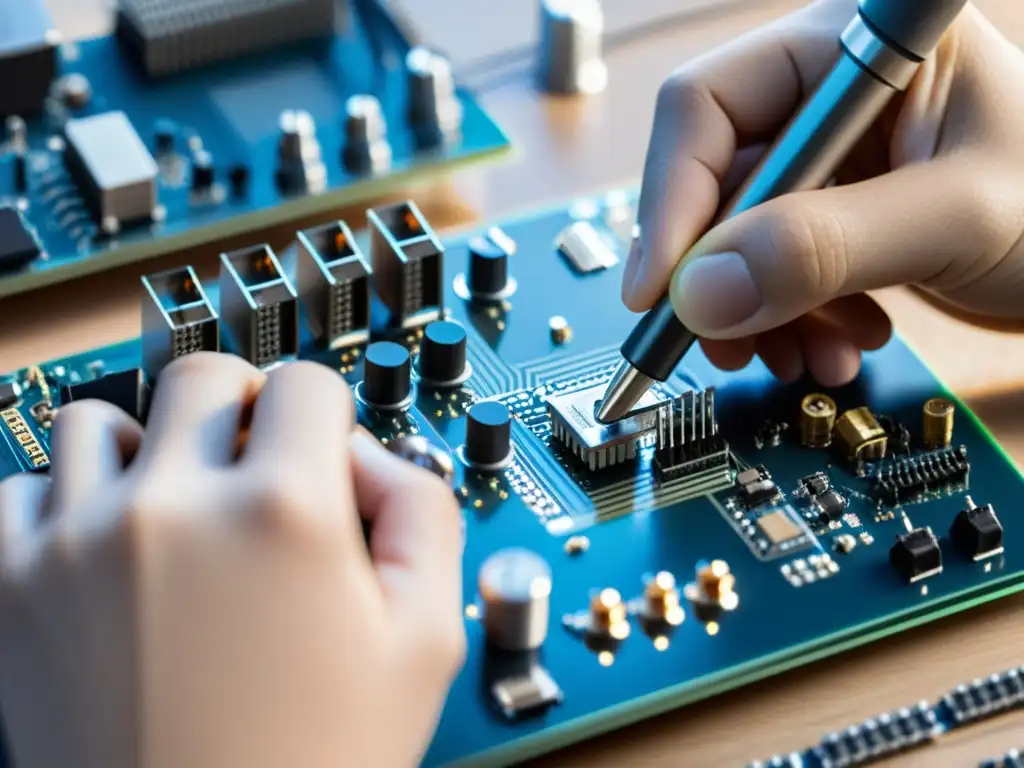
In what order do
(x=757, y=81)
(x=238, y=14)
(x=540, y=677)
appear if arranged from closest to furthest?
(x=540, y=677) < (x=757, y=81) < (x=238, y=14)

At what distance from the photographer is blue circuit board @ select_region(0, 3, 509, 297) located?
5.28 ft

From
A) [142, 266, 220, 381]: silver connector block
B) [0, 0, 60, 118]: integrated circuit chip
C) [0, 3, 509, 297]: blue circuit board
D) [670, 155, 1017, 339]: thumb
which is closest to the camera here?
[670, 155, 1017, 339]: thumb

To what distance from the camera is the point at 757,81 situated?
1.48 m

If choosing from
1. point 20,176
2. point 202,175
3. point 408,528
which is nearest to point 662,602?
point 408,528

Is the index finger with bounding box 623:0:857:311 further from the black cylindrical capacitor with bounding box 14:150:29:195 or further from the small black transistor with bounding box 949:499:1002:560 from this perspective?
the black cylindrical capacitor with bounding box 14:150:29:195

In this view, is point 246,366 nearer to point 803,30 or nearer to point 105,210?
point 105,210

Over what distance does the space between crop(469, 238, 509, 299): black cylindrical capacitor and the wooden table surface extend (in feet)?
0.79

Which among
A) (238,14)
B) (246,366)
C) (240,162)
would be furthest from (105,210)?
(246,366)

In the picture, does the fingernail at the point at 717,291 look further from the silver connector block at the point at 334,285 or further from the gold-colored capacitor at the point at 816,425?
the silver connector block at the point at 334,285

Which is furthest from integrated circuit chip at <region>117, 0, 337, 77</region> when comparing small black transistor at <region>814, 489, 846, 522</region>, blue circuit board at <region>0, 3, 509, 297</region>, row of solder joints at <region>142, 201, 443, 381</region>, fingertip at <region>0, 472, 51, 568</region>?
small black transistor at <region>814, 489, 846, 522</region>

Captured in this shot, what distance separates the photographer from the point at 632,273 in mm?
1421

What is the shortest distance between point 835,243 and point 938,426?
0.72 ft

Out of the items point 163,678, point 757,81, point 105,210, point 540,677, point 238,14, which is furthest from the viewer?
point 238,14

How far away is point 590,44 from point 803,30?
18.7 inches
